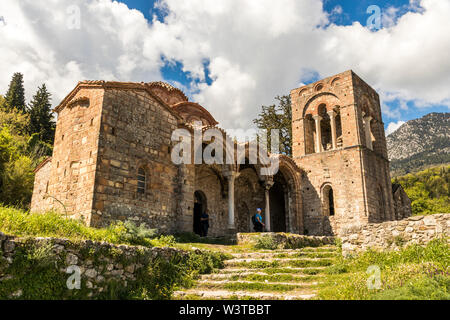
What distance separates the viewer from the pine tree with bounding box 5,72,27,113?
30.0 metres

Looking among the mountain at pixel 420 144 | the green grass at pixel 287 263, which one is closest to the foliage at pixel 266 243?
the green grass at pixel 287 263

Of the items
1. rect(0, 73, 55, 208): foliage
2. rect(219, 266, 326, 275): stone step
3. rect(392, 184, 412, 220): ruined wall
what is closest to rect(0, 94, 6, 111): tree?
rect(0, 73, 55, 208): foliage

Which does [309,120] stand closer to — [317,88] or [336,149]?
[317,88]

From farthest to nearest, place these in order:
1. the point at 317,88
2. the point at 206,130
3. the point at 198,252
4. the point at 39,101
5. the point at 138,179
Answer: the point at 39,101 → the point at 317,88 → the point at 206,130 → the point at 138,179 → the point at 198,252

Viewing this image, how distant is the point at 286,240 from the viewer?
11.1 metres

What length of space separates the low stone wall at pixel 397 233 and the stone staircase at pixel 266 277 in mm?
728

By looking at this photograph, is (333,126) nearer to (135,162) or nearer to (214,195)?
(214,195)

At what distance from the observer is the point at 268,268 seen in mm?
8141

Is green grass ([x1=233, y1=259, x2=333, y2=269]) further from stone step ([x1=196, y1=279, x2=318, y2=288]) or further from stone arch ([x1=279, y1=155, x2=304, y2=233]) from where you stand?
stone arch ([x1=279, y1=155, x2=304, y2=233])

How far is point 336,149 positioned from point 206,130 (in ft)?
27.3

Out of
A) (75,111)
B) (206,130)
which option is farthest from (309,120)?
(75,111)

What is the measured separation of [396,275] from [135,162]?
27.0 feet

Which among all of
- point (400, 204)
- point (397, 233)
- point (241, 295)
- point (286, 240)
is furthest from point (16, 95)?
point (397, 233)

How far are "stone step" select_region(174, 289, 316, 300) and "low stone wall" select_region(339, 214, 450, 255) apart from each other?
2.73 m
